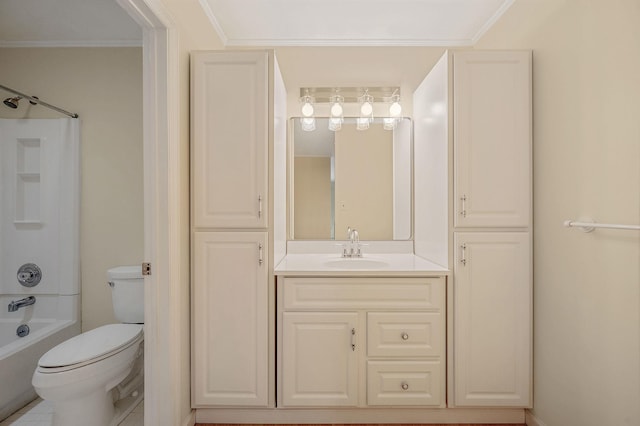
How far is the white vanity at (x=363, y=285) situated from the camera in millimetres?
1868

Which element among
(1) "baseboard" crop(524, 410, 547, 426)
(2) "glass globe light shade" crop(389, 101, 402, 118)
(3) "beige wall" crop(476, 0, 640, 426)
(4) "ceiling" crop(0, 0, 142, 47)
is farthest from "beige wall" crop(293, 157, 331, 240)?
(1) "baseboard" crop(524, 410, 547, 426)

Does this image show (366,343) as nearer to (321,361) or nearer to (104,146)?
(321,361)

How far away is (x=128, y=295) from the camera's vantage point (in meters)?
2.24

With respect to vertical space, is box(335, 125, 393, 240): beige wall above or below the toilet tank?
above

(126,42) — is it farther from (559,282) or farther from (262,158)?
(559,282)

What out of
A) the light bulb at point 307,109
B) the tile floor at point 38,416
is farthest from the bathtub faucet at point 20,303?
the light bulb at point 307,109

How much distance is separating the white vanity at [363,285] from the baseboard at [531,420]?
86mm

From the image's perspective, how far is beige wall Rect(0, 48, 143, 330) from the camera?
253 centimetres

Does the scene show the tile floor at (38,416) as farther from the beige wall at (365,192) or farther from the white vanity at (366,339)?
the beige wall at (365,192)

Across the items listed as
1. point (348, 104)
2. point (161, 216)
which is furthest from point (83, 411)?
point (348, 104)

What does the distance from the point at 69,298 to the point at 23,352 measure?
470mm

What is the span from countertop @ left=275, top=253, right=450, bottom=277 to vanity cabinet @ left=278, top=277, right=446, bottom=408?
41mm

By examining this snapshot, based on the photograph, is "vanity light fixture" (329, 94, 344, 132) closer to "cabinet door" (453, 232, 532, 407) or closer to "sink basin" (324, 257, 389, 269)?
"sink basin" (324, 257, 389, 269)

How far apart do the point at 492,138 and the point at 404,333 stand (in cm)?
115
